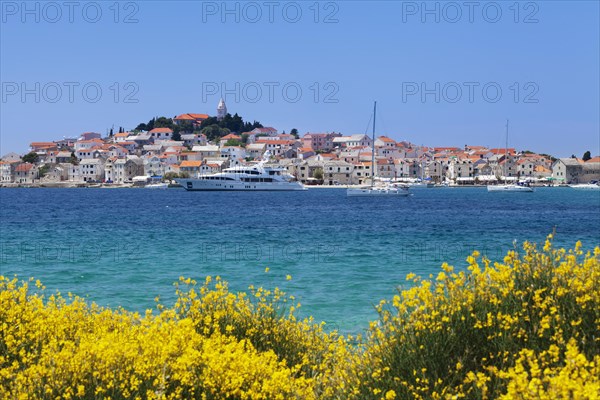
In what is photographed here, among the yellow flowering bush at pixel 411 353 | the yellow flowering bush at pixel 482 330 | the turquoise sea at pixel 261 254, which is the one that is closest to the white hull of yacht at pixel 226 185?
the turquoise sea at pixel 261 254

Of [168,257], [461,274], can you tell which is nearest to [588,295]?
[461,274]

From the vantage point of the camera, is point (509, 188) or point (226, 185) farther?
point (509, 188)

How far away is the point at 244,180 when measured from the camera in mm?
144375

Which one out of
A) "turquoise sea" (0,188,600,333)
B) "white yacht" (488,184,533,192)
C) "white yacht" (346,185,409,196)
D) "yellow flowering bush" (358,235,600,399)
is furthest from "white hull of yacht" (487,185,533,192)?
"yellow flowering bush" (358,235,600,399)

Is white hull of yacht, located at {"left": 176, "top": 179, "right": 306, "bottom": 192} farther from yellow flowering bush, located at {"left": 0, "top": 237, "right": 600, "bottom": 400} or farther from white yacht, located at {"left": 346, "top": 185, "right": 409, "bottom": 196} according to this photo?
yellow flowering bush, located at {"left": 0, "top": 237, "right": 600, "bottom": 400}

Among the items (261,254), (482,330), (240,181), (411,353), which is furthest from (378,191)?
(411,353)

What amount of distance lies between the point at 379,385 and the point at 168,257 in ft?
73.3

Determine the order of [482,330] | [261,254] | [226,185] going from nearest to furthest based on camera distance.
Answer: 1. [482,330]
2. [261,254]
3. [226,185]

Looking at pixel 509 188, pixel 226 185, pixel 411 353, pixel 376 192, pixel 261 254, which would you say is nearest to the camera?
pixel 411 353

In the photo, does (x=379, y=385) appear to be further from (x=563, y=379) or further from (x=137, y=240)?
(x=137, y=240)

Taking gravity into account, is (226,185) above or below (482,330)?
above

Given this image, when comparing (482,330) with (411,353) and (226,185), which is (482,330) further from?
(226,185)

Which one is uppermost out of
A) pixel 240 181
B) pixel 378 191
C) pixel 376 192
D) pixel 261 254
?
pixel 240 181

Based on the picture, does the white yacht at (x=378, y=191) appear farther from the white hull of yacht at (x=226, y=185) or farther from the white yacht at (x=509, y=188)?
the white yacht at (x=509, y=188)
